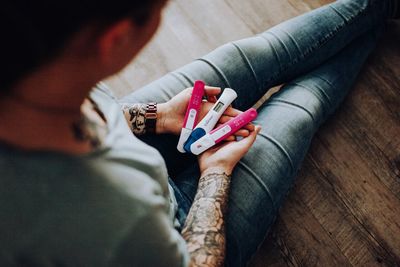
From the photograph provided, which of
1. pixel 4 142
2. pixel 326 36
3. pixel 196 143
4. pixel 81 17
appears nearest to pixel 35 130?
pixel 4 142

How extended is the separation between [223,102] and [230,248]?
0.94ft

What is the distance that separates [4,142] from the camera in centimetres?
35

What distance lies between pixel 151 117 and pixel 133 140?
26cm

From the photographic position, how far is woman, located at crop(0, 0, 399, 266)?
293 millimetres

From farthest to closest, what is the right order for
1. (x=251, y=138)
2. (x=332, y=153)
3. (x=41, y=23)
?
1. (x=332, y=153)
2. (x=251, y=138)
3. (x=41, y=23)

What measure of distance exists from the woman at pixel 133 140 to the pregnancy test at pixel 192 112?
0.06ft

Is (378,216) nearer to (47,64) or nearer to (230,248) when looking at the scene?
(230,248)

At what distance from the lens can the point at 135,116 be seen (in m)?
0.75

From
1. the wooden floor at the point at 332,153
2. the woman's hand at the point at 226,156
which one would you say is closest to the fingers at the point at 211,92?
the woman's hand at the point at 226,156

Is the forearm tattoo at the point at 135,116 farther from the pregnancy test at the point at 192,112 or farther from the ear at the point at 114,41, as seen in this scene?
the ear at the point at 114,41

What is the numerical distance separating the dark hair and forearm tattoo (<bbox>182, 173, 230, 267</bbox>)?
0.40 metres

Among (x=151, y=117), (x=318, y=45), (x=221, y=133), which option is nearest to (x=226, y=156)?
(x=221, y=133)

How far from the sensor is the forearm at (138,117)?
74 cm

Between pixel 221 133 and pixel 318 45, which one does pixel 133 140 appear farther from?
pixel 318 45
